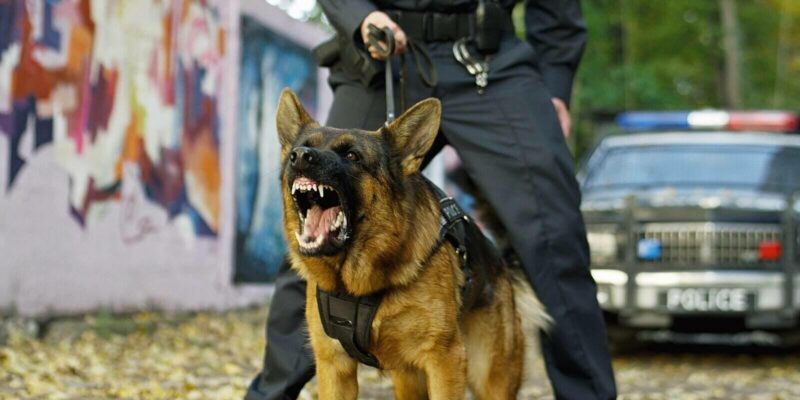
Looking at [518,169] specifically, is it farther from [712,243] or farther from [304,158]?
[712,243]

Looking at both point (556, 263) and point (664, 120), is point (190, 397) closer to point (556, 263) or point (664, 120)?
point (556, 263)

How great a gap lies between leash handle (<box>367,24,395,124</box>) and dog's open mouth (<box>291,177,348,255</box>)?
52 cm

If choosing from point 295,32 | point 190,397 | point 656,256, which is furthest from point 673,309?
point 295,32

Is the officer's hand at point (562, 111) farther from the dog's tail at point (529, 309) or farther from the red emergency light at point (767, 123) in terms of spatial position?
the red emergency light at point (767, 123)

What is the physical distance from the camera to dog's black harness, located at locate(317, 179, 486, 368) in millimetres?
3480

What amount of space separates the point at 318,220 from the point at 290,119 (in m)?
0.46

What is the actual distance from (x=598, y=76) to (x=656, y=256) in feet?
70.0

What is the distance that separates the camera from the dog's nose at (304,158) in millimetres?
3230

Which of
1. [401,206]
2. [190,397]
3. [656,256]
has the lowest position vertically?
[190,397]

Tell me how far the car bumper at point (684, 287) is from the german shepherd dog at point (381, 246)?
494 cm

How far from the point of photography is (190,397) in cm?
554

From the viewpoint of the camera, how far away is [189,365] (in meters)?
7.43

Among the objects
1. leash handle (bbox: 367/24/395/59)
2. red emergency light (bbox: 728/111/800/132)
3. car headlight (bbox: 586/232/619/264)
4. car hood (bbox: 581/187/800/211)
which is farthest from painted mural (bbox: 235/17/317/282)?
leash handle (bbox: 367/24/395/59)

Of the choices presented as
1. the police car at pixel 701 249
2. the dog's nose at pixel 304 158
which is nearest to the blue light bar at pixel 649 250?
the police car at pixel 701 249
